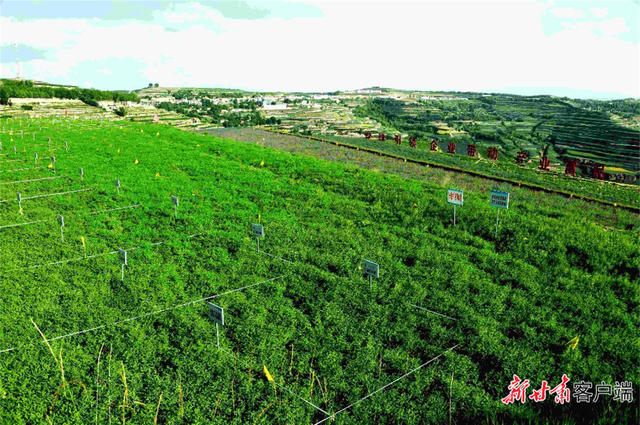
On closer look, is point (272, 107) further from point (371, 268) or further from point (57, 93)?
point (371, 268)

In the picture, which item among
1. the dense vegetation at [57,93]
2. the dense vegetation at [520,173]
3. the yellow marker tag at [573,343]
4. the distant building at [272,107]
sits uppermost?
the dense vegetation at [57,93]

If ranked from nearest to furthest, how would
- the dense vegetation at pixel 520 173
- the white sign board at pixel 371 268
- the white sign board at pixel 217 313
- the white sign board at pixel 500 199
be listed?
1. the white sign board at pixel 217 313
2. the white sign board at pixel 371 268
3. the white sign board at pixel 500 199
4. the dense vegetation at pixel 520 173

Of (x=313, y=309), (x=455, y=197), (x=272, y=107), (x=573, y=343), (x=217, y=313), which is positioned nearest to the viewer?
(x=217, y=313)

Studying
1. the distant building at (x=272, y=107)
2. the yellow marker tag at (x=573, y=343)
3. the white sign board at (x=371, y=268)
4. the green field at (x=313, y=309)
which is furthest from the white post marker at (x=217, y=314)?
the distant building at (x=272, y=107)

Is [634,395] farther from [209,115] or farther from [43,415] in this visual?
[209,115]

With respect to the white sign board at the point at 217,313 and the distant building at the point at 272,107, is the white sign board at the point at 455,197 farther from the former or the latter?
the distant building at the point at 272,107

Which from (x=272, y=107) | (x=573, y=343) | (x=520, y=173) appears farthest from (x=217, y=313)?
(x=272, y=107)

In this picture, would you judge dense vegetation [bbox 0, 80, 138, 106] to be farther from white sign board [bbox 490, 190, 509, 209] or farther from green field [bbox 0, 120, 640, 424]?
white sign board [bbox 490, 190, 509, 209]

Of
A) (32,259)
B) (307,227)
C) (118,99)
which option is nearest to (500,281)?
(307,227)
